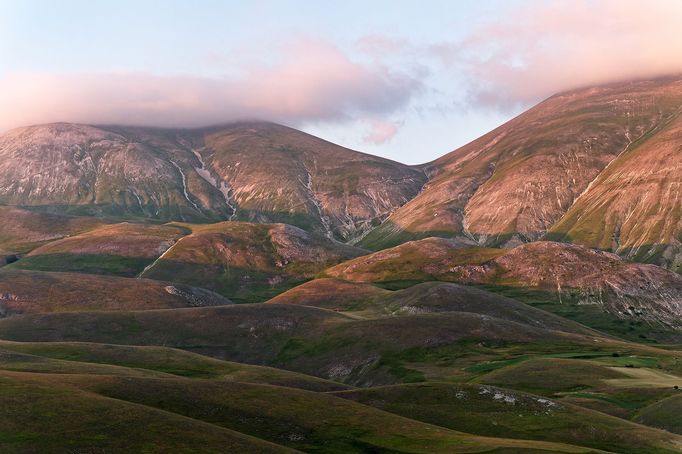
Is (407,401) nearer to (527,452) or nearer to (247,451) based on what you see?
(527,452)

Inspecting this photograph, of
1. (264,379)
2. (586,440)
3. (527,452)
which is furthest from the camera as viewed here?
(264,379)

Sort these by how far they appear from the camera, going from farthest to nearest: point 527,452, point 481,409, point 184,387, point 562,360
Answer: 1. point 562,360
2. point 481,409
3. point 184,387
4. point 527,452

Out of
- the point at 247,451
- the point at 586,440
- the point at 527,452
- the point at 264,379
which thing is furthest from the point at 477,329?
the point at 247,451

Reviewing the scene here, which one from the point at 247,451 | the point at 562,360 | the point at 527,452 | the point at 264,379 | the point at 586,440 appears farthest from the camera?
the point at 562,360

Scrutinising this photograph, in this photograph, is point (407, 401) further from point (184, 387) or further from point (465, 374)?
point (465, 374)

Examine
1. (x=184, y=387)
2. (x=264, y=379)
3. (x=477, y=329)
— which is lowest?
(x=477, y=329)

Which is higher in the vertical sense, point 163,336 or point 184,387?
point 184,387

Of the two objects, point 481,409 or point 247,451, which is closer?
point 247,451

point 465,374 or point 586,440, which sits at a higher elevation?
point 586,440

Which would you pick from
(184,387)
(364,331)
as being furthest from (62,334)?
(184,387)
